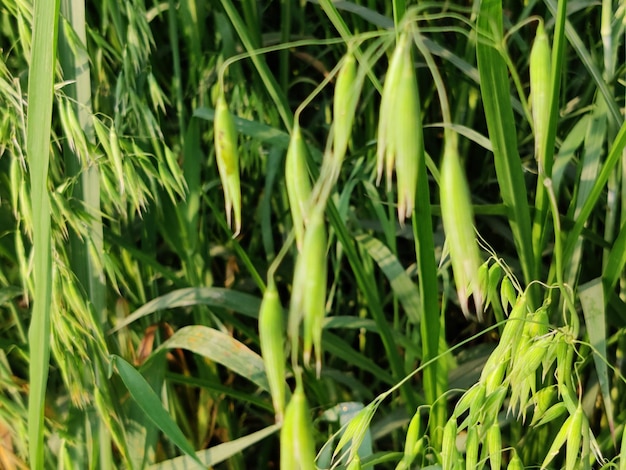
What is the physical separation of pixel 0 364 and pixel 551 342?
49 cm

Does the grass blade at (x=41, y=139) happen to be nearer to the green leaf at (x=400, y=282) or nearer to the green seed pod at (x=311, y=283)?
the green seed pod at (x=311, y=283)

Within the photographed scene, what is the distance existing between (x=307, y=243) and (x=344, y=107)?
0.22ft

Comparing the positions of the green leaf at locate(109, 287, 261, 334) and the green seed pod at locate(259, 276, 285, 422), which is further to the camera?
the green leaf at locate(109, 287, 261, 334)

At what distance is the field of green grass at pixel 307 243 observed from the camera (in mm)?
369

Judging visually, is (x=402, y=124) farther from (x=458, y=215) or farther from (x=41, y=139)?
(x=41, y=139)

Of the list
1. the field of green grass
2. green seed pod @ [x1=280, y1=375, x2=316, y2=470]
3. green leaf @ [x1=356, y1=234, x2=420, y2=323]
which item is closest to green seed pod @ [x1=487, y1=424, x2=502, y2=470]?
the field of green grass

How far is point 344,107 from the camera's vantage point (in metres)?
0.32

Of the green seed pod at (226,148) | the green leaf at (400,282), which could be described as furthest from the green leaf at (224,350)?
the green seed pod at (226,148)

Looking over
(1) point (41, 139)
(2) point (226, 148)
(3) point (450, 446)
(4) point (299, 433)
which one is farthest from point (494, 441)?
(1) point (41, 139)

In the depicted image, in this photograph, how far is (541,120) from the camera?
0.40 metres

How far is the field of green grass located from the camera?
→ 369 millimetres

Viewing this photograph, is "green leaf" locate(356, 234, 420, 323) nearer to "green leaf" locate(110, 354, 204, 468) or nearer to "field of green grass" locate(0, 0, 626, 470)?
"field of green grass" locate(0, 0, 626, 470)

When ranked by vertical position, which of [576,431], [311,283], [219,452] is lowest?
[219,452]

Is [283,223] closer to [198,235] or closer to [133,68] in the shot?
[198,235]
